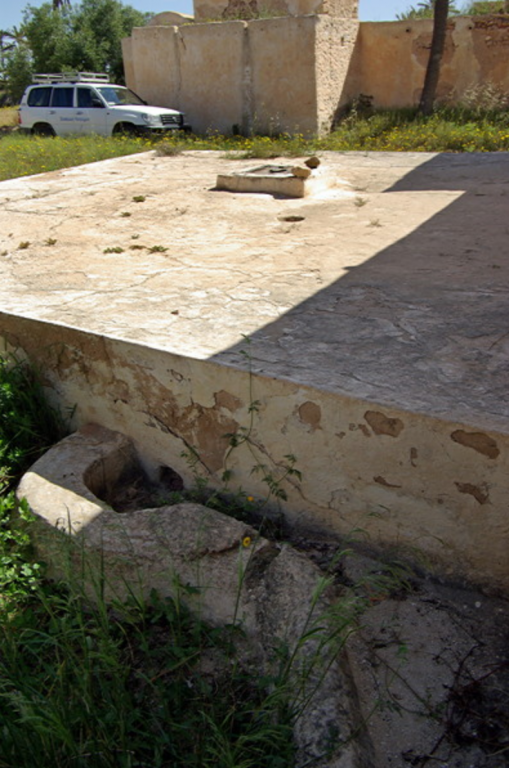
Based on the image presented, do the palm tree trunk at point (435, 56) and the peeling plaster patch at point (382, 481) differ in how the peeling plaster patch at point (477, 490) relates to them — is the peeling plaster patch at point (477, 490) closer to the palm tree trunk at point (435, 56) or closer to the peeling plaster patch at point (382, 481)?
the peeling plaster patch at point (382, 481)

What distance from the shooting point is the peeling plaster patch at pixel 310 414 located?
8.13ft

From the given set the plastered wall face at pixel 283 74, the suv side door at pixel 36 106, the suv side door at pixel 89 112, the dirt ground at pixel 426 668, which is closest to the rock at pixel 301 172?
the dirt ground at pixel 426 668

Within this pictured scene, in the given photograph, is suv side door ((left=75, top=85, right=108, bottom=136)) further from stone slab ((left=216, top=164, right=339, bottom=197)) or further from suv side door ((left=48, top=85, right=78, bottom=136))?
stone slab ((left=216, top=164, right=339, bottom=197))

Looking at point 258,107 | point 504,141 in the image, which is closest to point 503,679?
point 504,141

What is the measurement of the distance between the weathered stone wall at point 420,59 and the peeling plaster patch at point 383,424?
37.0 ft

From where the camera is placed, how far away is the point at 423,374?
250 cm

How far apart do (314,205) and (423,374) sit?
11.2 feet

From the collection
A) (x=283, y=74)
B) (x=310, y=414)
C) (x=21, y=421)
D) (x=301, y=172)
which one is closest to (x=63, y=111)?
(x=283, y=74)

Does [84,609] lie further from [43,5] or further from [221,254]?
[43,5]

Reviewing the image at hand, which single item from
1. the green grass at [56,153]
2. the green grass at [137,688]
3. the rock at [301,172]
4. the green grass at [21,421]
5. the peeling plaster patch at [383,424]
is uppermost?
the green grass at [56,153]

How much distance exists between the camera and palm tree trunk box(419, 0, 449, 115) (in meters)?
11.0

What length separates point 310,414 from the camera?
8.21ft

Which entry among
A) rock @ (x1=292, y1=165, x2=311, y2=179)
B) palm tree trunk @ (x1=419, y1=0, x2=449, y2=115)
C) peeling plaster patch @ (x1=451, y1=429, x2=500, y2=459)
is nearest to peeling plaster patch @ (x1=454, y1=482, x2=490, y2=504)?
peeling plaster patch @ (x1=451, y1=429, x2=500, y2=459)

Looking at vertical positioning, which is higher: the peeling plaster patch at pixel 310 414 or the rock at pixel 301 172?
the rock at pixel 301 172
